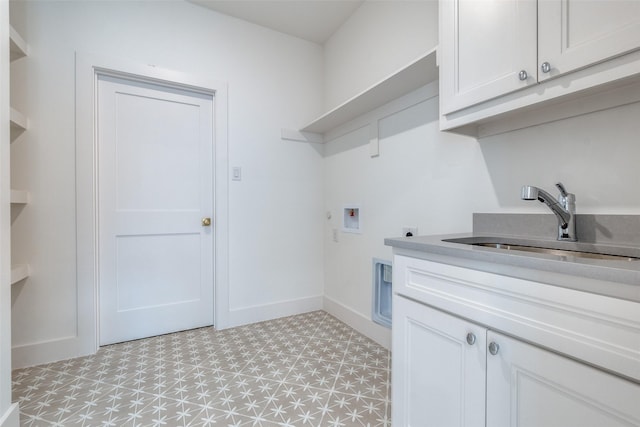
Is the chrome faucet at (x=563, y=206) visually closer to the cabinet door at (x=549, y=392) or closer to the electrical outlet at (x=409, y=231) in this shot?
the cabinet door at (x=549, y=392)

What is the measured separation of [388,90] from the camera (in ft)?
6.05

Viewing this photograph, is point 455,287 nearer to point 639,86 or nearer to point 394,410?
point 394,410

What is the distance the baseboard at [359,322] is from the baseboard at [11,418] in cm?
194

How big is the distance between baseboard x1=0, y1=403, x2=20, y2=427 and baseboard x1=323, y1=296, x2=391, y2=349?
194 centimetres

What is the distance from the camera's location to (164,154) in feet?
7.54

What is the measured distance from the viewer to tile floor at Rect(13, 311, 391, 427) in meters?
1.37

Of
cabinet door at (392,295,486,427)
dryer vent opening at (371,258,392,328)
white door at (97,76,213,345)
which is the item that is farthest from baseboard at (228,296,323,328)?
cabinet door at (392,295,486,427)

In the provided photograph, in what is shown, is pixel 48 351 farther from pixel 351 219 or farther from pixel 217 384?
pixel 351 219

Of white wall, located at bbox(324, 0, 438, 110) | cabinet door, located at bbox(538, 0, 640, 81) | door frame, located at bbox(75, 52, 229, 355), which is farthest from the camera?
door frame, located at bbox(75, 52, 229, 355)

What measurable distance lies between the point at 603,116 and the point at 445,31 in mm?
684

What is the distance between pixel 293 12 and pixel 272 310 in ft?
8.38

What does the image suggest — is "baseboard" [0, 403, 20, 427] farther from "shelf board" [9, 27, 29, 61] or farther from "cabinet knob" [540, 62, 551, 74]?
"cabinet knob" [540, 62, 551, 74]

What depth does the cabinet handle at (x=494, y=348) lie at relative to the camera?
834 mm

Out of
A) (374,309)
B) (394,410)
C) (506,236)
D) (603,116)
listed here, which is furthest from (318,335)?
(603,116)
